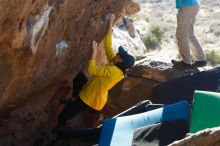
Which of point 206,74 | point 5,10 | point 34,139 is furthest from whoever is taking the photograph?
point 206,74

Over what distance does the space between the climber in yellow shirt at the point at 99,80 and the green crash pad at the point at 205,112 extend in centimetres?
139

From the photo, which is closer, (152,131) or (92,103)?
(152,131)

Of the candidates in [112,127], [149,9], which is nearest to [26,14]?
[112,127]

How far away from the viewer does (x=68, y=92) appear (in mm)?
8391

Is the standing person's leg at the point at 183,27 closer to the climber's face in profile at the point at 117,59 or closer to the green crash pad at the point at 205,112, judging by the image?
the climber's face in profile at the point at 117,59

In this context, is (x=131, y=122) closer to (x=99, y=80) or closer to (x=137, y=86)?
(x=99, y=80)

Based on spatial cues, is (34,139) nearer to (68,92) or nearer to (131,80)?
(68,92)

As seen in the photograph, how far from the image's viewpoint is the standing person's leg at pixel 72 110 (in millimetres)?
7684

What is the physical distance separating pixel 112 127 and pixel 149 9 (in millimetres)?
29263

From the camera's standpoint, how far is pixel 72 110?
7.79 meters

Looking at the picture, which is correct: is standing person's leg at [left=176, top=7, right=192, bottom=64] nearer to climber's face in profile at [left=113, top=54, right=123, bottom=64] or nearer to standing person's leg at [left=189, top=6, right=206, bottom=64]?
standing person's leg at [left=189, top=6, right=206, bottom=64]

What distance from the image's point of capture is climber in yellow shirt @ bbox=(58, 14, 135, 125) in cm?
718

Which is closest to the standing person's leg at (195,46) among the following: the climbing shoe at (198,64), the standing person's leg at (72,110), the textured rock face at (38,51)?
the climbing shoe at (198,64)

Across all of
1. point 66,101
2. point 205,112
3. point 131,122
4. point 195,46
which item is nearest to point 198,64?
point 195,46
